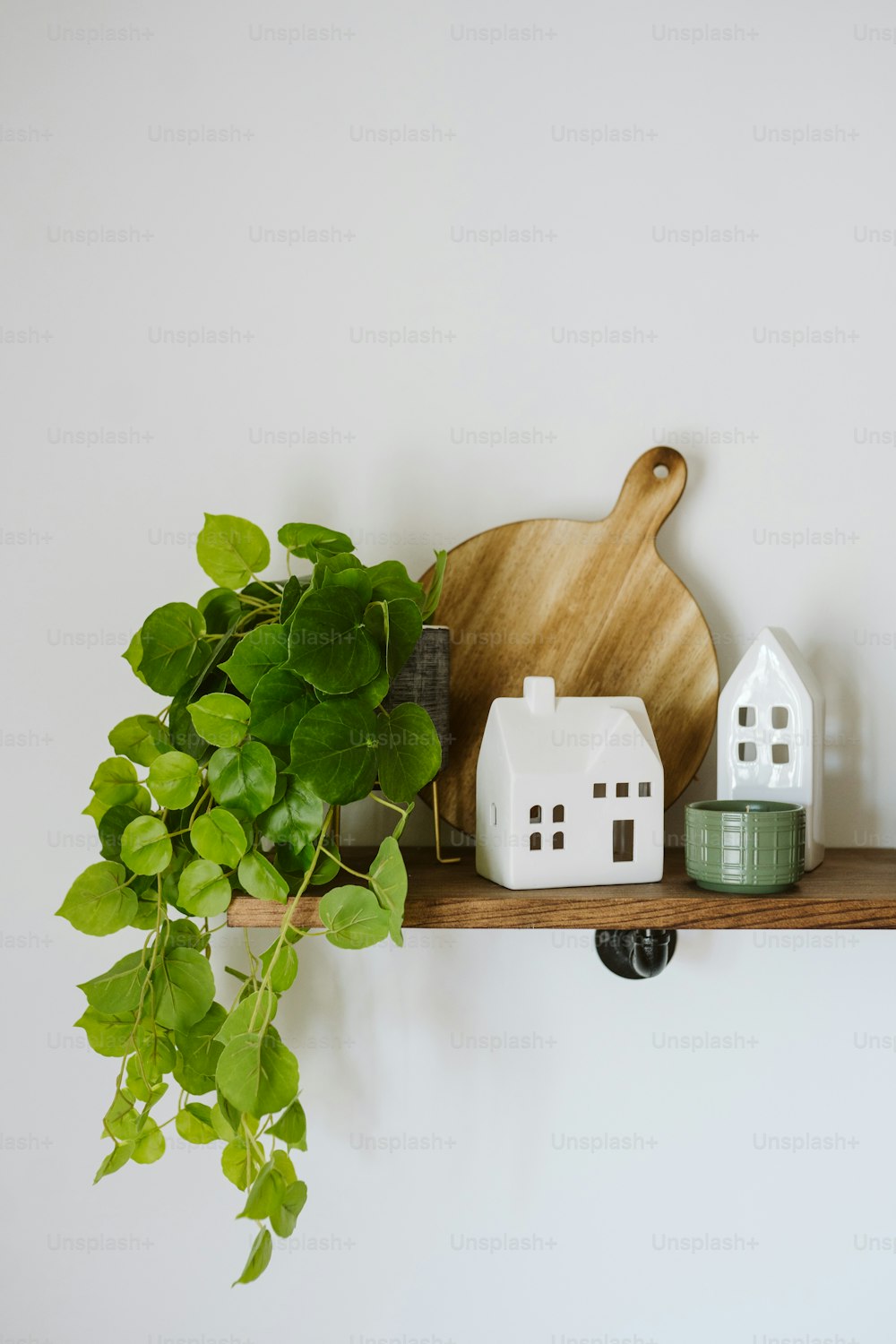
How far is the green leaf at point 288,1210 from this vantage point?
67cm

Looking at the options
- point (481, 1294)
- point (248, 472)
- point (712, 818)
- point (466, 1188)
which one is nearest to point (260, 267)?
point (248, 472)

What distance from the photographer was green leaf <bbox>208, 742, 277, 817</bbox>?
692 millimetres

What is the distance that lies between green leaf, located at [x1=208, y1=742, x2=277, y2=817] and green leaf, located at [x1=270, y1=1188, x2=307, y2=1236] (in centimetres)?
28

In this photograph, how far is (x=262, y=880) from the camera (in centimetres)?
69

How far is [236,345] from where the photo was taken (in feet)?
3.11

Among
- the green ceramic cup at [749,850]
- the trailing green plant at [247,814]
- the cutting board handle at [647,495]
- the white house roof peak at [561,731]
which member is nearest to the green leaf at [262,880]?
the trailing green plant at [247,814]

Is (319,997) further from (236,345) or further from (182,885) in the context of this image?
(236,345)

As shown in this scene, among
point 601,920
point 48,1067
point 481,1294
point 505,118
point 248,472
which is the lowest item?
point 481,1294

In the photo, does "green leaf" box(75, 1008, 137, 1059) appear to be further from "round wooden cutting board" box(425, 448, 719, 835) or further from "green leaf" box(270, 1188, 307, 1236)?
"round wooden cutting board" box(425, 448, 719, 835)

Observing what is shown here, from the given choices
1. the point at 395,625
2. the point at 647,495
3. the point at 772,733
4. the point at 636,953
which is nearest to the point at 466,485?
the point at 647,495

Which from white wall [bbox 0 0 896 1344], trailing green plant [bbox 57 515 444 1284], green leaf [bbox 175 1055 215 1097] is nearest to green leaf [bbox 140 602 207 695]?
trailing green plant [bbox 57 515 444 1284]

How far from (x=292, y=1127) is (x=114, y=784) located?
319mm

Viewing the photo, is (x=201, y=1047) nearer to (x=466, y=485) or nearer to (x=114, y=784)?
(x=114, y=784)

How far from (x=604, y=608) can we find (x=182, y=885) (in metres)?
0.47
